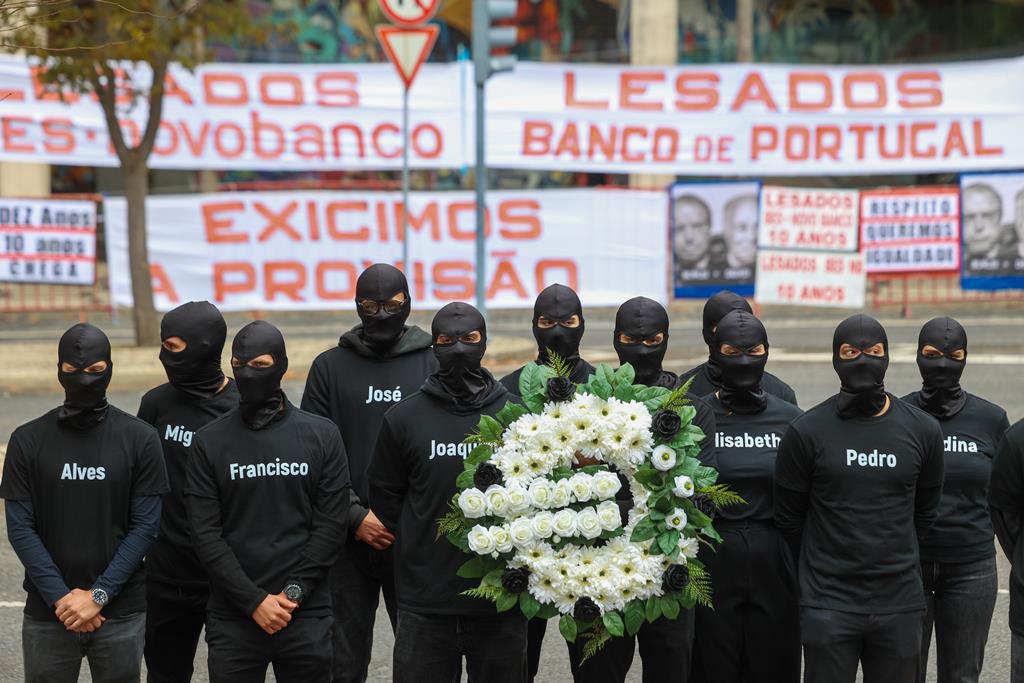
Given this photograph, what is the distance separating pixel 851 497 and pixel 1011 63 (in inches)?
715

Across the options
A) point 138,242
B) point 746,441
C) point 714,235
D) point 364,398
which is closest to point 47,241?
point 138,242

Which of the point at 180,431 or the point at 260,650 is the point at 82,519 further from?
the point at 260,650

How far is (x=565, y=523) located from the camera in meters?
5.10

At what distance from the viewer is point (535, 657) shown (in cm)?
659

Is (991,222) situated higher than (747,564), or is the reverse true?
(991,222)

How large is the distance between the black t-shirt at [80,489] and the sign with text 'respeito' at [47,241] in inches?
558

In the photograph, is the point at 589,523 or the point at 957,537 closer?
the point at 589,523

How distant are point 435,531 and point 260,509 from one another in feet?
2.10

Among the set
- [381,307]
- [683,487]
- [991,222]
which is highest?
[991,222]

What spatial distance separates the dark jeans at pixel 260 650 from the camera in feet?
17.6

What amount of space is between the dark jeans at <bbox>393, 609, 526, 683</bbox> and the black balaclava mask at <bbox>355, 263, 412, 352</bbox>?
1.39 metres

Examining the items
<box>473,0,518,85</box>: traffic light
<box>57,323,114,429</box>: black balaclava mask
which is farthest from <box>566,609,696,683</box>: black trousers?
<box>473,0,518,85</box>: traffic light

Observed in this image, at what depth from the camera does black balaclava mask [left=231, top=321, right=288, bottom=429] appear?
17.8 feet

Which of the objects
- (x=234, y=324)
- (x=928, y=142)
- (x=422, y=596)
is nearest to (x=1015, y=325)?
(x=928, y=142)
